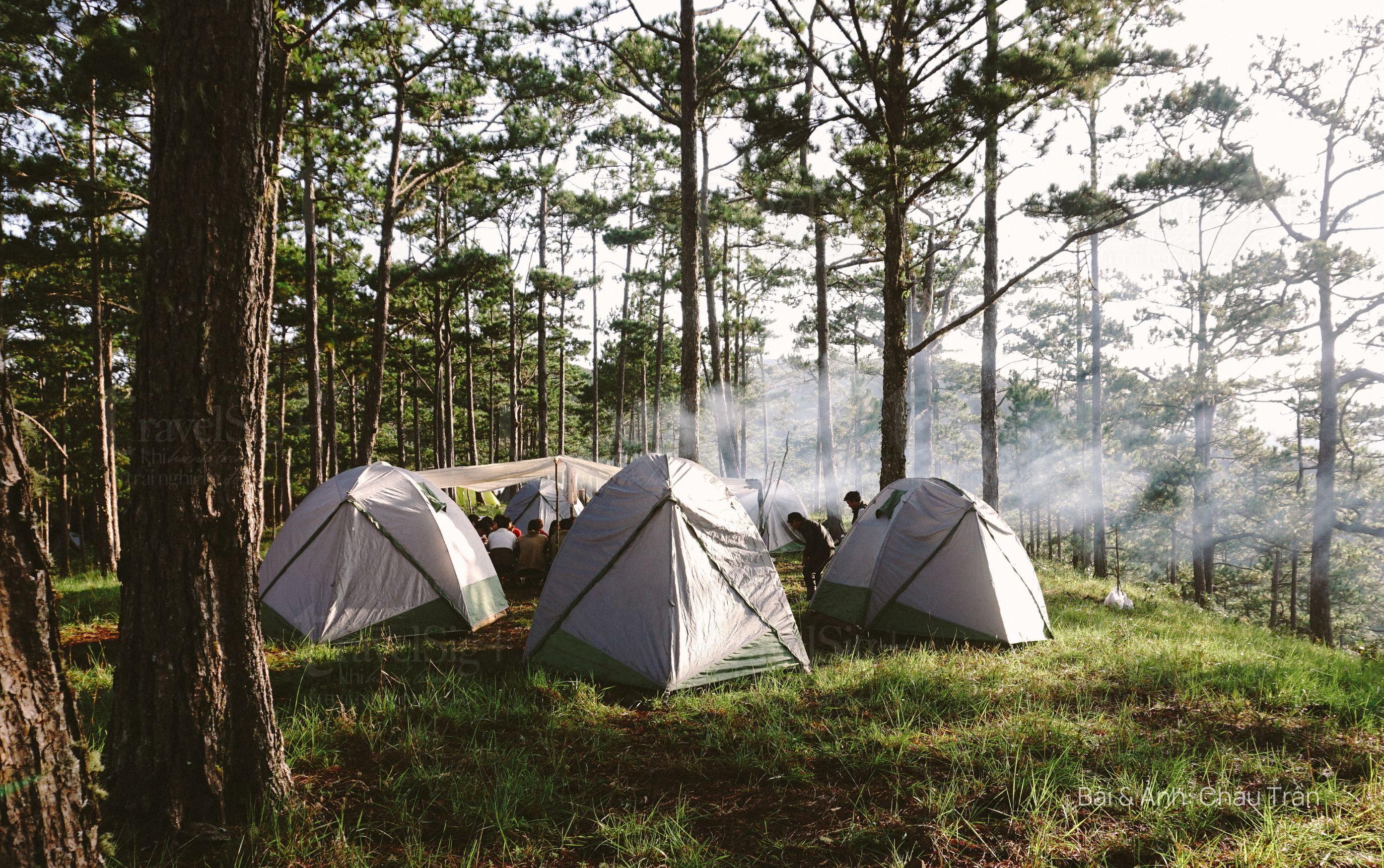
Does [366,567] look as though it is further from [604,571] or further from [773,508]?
[773,508]

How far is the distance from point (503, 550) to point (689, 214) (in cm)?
652

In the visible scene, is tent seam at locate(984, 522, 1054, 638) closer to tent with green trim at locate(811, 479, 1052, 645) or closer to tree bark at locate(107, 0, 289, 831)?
tent with green trim at locate(811, 479, 1052, 645)

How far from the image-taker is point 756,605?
18.7ft

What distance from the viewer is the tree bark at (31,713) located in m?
1.70

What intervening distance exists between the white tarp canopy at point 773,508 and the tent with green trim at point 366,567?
6.87m

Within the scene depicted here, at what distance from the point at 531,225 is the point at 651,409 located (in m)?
21.7

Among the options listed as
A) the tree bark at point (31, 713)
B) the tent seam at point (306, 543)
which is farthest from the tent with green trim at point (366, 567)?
the tree bark at point (31, 713)

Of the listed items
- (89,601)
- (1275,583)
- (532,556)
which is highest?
(532,556)

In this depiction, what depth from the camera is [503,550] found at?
9734 millimetres

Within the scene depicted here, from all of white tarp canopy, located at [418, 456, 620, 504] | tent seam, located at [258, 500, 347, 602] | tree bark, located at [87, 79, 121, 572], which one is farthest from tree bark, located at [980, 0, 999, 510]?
tree bark, located at [87, 79, 121, 572]

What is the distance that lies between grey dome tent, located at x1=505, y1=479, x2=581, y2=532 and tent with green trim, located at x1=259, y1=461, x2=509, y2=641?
7085 mm

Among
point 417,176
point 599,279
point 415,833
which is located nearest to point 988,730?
point 415,833

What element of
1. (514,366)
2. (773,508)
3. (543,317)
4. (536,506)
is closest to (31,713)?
(773,508)

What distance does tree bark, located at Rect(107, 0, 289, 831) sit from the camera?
2.81 meters
